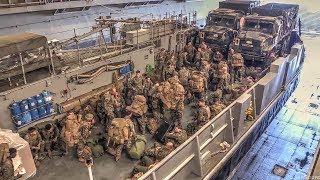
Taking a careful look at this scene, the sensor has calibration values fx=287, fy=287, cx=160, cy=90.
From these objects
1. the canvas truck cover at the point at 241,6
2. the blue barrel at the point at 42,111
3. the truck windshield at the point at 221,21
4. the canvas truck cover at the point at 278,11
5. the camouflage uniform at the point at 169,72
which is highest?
the canvas truck cover at the point at 241,6

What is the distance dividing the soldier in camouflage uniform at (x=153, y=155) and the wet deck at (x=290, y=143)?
3.33m

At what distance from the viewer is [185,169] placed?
641cm

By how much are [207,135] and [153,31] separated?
23.0 feet

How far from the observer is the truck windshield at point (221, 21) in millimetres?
14984

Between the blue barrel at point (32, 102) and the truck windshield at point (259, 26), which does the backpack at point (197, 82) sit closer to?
the blue barrel at point (32, 102)

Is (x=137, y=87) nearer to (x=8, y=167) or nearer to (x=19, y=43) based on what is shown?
(x=19, y=43)

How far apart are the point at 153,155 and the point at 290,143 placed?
6.16 metres

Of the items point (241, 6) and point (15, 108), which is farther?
point (241, 6)

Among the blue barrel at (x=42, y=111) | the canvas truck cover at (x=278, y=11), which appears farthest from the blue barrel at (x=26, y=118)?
the canvas truck cover at (x=278, y=11)

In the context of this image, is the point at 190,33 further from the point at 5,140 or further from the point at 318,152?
the point at 5,140

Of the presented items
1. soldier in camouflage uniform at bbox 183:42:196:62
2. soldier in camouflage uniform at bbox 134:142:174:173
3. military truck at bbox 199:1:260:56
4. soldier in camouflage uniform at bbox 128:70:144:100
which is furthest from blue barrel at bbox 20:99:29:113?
military truck at bbox 199:1:260:56

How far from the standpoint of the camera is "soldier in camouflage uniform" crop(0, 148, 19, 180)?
537 centimetres

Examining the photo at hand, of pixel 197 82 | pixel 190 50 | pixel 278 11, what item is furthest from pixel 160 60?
pixel 278 11

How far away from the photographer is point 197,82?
32.7 ft
